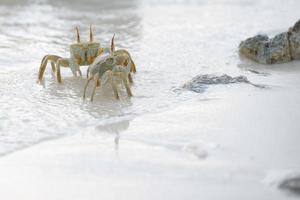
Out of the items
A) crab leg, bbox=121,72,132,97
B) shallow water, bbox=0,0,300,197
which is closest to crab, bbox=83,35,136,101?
crab leg, bbox=121,72,132,97

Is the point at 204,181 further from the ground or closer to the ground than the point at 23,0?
closer to the ground

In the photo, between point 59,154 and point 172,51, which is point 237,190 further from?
point 172,51

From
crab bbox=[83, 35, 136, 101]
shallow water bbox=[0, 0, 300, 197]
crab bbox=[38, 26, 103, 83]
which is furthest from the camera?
crab bbox=[38, 26, 103, 83]

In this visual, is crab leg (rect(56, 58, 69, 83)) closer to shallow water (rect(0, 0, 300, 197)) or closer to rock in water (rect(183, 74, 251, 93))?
shallow water (rect(0, 0, 300, 197))

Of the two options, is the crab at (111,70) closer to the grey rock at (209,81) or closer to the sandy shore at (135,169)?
the grey rock at (209,81)

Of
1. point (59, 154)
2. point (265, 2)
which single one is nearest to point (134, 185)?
point (59, 154)

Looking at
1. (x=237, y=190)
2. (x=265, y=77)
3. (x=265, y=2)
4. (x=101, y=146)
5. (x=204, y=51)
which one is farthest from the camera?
(x=265, y=2)

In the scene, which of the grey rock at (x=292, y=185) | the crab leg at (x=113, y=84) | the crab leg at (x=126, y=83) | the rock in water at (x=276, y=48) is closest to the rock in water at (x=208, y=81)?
the crab leg at (x=126, y=83)
